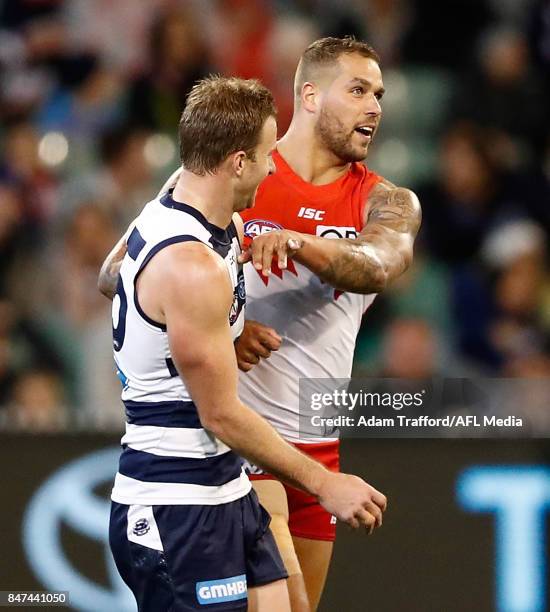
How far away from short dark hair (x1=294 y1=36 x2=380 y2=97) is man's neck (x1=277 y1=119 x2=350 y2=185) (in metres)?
0.22

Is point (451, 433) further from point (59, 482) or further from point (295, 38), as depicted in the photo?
point (295, 38)

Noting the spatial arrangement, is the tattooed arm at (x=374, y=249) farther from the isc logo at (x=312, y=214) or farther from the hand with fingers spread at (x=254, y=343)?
the hand with fingers spread at (x=254, y=343)

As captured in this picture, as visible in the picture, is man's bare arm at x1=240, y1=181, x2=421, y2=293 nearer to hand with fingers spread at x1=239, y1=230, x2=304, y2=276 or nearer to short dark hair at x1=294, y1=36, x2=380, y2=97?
hand with fingers spread at x1=239, y1=230, x2=304, y2=276

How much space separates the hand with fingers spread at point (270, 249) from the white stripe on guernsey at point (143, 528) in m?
0.83

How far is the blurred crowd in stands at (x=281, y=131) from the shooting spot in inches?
285

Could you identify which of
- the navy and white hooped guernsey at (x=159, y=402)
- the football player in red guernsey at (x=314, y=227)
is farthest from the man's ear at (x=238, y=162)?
the football player in red guernsey at (x=314, y=227)

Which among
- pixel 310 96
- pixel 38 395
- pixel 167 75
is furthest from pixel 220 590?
pixel 167 75

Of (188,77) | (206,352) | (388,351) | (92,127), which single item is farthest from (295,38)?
(206,352)

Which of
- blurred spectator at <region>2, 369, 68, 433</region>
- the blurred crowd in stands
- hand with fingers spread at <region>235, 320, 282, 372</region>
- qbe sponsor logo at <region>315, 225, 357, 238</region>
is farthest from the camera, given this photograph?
the blurred crowd in stands

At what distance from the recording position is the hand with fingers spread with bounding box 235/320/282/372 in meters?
4.08

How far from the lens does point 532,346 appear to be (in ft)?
23.8

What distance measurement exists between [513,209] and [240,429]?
458cm

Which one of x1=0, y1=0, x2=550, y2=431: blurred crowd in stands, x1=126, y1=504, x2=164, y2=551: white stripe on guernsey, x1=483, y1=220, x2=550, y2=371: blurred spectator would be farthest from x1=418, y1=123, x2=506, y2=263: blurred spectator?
x1=126, y1=504, x2=164, y2=551: white stripe on guernsey

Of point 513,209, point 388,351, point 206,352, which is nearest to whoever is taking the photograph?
point 206,352
